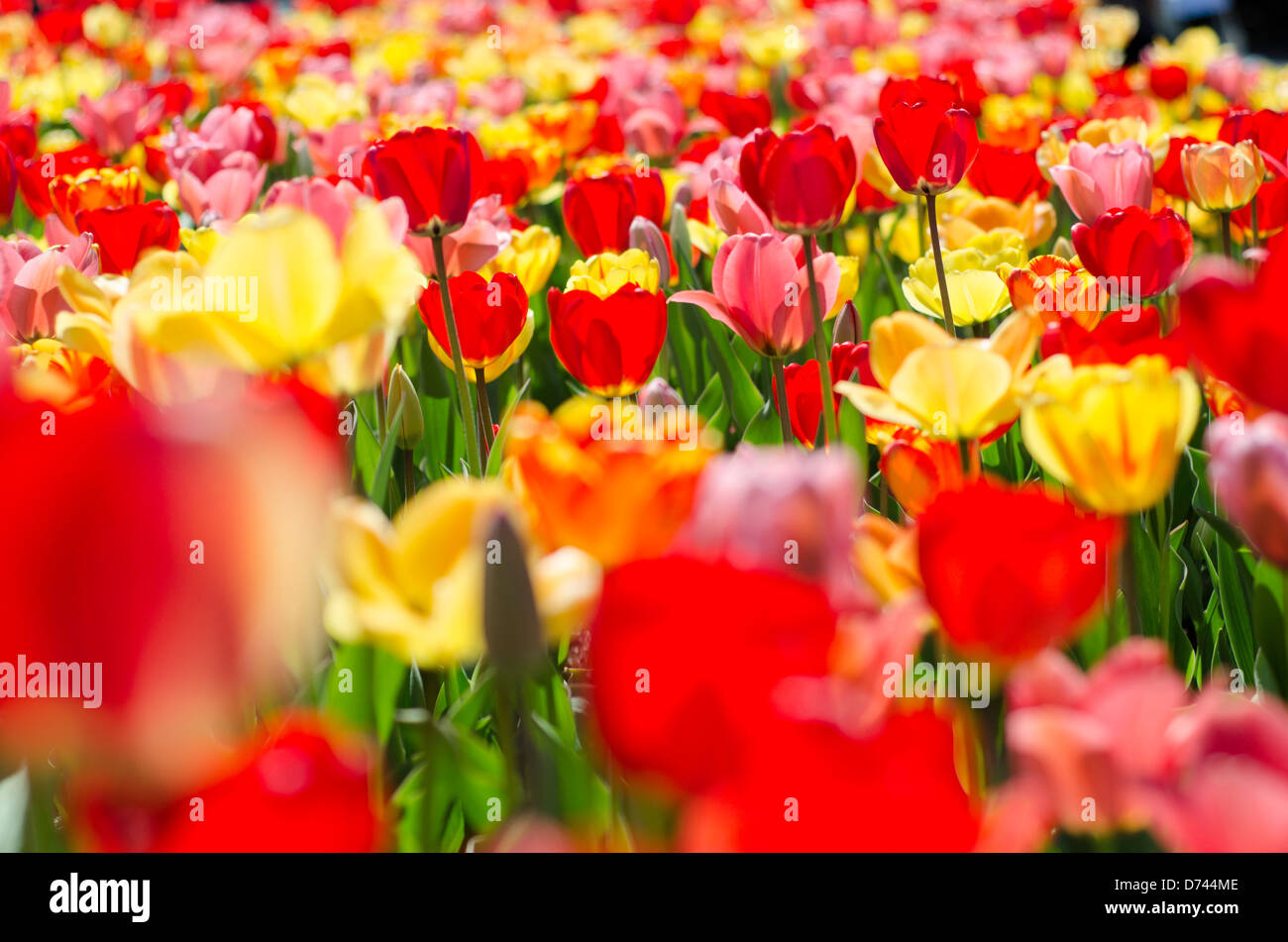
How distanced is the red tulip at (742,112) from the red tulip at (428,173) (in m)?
1.54

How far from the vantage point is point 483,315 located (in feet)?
4.76

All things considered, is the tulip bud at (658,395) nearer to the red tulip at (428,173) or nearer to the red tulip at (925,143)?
the red tulip at (428,173)

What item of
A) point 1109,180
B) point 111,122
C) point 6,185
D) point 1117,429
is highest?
point 111,122

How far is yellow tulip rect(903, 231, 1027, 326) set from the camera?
1.52 m

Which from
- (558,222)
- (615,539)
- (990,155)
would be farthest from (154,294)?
(558,222)

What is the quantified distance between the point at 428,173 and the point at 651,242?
0.48 metres

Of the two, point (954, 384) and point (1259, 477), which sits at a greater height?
point (954, 384)

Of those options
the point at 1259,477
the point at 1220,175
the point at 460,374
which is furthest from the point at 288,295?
Answer: the point at 1220,175

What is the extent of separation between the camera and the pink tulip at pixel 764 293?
4.49 ft

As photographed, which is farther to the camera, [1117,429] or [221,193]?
[221,193]

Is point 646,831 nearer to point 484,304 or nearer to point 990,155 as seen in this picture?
point 484,304

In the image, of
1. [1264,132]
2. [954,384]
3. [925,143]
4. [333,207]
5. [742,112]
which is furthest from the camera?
[742,112]

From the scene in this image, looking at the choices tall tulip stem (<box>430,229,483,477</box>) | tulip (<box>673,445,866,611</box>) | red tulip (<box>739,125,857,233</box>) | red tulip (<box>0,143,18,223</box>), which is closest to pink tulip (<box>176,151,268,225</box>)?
red tulip (<box>0,143,18,223</box>)

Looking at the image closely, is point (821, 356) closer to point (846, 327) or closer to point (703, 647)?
point (846, 327)
